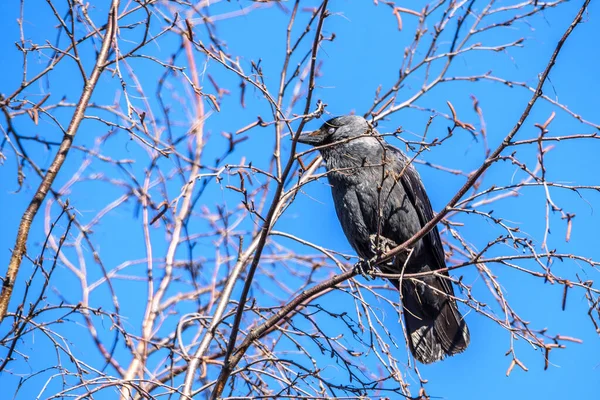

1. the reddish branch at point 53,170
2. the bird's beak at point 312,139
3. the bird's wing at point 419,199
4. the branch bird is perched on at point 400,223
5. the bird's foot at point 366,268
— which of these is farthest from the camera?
the bird's beak at point 312,139

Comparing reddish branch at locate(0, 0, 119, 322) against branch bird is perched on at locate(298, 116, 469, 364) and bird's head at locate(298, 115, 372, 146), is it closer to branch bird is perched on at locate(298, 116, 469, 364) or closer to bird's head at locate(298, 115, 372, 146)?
branch bird is perched on at locate(298, 116, 469, 364)

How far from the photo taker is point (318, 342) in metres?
3.54

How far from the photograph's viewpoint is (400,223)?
5.09 m

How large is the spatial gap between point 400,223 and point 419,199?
32cm

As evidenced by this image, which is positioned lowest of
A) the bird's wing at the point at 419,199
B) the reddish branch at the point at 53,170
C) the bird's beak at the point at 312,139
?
the reddish branch at the point at 53,170

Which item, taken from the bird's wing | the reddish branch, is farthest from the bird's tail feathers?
the reddish branch

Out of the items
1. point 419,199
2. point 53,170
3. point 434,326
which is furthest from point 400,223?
point 53,170

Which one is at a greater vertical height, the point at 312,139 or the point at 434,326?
the point at 312,139

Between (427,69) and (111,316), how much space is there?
2895 mm

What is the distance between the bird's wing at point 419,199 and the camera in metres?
5.16

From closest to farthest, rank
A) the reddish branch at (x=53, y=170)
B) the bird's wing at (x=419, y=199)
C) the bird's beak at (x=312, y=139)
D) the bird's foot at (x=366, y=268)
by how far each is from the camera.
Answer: the reddish branch at (x=53, y=170) → the bird's foot at (x=366, y=268) → the bird's wing at (x=419, y=199) → the bird's beak at (x=312, y=139)

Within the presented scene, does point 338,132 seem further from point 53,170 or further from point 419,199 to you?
point 53,170

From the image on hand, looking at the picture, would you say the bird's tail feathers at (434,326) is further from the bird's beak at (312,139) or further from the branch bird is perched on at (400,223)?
the bird's beak at (312,139)

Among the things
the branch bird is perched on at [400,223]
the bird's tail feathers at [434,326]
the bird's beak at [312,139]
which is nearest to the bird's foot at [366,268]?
the branch bird is perched on at [400,223]
